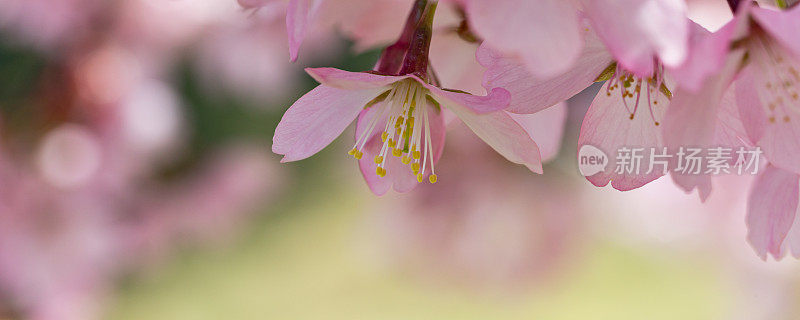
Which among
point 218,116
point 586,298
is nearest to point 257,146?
point 218,116

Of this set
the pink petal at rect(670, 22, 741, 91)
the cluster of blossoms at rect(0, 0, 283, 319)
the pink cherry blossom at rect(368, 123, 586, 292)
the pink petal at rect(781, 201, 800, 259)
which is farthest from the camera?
the pink cherry blossom at rect(368, 123, 586, 292)

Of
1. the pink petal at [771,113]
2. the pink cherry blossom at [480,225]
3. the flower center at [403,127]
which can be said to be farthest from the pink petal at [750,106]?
the pink cherry blossom at [480,225]

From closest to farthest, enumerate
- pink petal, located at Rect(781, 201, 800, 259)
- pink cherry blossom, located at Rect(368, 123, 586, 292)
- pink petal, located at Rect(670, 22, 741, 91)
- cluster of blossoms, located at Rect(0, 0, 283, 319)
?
pink petal, located at Rect(670, 22, 741, 91)
pink petal, located at Rect(781, 201, 800, 259)
cluster of blossoms, located at Rect(0, 0, 283, 319)
pink cherry blossom, located at Rect(368, 123, 586, 292)

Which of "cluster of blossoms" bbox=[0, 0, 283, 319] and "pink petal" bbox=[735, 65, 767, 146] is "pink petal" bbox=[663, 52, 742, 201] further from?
"cluster of blossoms" bbox=[0, 0, 283, 319]

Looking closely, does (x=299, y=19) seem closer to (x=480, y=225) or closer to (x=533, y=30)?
(x=533, y=30)

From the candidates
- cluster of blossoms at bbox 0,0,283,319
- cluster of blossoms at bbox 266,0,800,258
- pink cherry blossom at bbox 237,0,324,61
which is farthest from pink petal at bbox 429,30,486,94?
cluster of blossoms at bbox 0,0,283,319

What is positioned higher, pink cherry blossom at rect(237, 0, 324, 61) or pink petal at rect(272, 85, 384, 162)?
pink cherry blossom at rect(237, 0, 324, 61)
